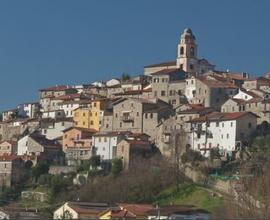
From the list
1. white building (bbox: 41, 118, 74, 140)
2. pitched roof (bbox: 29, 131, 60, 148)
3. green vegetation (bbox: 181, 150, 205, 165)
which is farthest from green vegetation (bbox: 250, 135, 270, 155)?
white building (bbox: 41, 118, 74, 140)

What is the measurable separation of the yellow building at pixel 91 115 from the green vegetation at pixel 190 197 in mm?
19982

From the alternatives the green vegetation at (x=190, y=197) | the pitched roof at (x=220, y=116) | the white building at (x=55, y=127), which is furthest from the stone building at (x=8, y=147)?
the green vegetation at (x=190, y=197)

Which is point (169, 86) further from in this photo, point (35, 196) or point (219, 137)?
point (35, 196)

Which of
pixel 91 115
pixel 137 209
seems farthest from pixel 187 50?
pixel 137 209

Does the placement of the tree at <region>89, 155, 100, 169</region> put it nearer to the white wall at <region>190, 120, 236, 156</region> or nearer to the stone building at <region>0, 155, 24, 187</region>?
the stone building at <region>0, 155, 24, 187</region>

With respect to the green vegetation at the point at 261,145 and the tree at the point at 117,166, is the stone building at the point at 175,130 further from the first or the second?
the green vegetation at the point at 261,145

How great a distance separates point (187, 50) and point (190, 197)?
3190 centimetres

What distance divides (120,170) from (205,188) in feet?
28.8

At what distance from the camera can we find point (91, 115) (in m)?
86.1

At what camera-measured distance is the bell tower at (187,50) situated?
9331 cm

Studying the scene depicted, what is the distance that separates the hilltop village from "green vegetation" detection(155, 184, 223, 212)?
3.50 metres

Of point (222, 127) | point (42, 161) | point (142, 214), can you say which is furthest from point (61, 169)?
point (142, 214)

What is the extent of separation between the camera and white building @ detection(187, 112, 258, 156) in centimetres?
7100

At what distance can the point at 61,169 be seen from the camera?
252 ft
